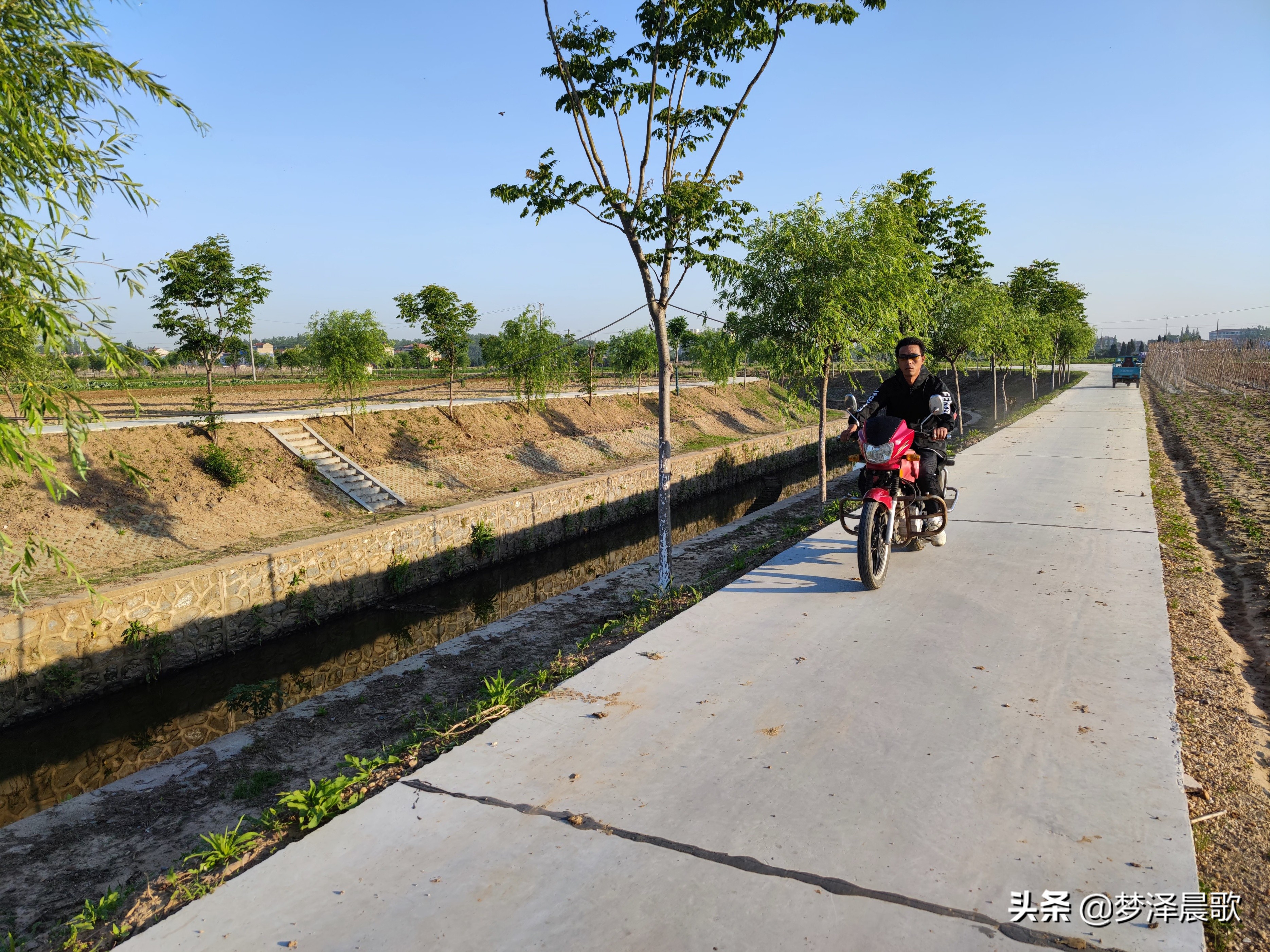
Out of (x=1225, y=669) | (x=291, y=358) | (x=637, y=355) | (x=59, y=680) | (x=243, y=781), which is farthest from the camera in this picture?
(x=291, y=358)

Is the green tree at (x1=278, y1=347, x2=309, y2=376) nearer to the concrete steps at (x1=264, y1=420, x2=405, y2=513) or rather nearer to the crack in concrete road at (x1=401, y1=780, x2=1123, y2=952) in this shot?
the concrete steps at (x1=264, y1=420, x2=405, y2=513)

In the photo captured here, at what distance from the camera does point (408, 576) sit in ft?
40.4

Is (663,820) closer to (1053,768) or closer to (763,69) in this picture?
(1053,768)

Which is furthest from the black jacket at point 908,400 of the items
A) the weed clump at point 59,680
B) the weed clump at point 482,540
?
the weed clump at point 482,540

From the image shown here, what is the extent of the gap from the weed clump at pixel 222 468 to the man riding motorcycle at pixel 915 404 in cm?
1119

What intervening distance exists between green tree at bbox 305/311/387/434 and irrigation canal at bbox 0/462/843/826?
752cm

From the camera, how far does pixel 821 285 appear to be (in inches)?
444

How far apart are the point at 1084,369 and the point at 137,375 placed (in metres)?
78.2

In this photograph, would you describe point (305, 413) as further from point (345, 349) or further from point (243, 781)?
point (243, 781)

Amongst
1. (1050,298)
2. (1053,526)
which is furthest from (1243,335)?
(1053,526)

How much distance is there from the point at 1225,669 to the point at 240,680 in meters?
9.60

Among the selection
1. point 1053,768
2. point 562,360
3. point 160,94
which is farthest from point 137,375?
point 562,360

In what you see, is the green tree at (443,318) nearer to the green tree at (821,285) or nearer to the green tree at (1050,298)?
the green tree at (821,285)

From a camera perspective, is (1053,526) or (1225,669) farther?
(1053,526)
